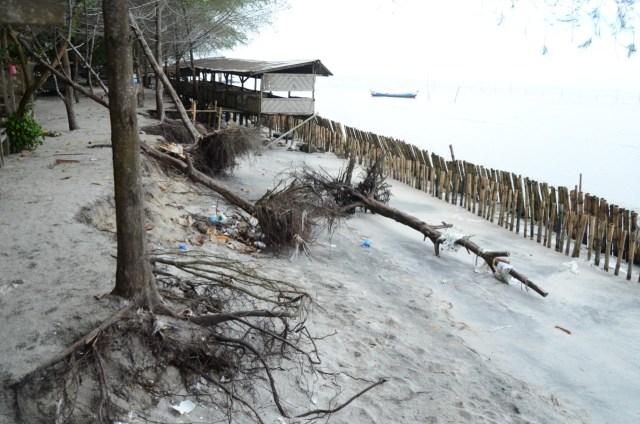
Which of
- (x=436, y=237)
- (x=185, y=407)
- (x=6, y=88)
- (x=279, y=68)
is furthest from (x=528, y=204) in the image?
(x=279, y=68)

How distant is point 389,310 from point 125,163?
11.2 ft

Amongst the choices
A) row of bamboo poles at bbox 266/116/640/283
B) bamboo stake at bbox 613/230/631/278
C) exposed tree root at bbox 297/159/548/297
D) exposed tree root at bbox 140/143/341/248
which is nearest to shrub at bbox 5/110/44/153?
exposed tree root at bbox 140/143/341/248

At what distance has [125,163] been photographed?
3.50m

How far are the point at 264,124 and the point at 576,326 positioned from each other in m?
15.6

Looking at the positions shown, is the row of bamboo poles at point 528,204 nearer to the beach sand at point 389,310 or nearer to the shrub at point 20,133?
the beach sand at point 389,310

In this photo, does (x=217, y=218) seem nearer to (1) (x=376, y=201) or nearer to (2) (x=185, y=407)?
(1) (x=376, y=201)

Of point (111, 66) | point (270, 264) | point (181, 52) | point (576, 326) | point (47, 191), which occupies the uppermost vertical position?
point (181, 52)

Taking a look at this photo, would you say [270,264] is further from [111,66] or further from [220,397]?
[111,66]

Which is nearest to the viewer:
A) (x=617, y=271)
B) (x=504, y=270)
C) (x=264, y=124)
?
(x=504, y=270)

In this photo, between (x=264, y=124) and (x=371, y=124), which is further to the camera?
(x=371, y=124)

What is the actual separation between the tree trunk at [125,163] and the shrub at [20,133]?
22.3 ft

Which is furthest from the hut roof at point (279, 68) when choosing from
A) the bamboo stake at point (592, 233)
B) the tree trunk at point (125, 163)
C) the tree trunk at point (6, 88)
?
the tree trunk at point (125, 163)

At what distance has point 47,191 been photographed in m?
6.68

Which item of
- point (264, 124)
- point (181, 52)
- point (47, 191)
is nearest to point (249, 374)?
point (47, 191)
